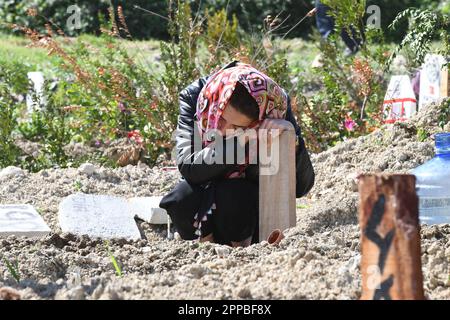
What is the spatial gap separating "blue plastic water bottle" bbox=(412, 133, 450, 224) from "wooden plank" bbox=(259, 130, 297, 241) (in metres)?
0.56

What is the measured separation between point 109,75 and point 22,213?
2250mm

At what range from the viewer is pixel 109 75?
22.4 ft

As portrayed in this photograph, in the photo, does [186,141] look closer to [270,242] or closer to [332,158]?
[270,242]

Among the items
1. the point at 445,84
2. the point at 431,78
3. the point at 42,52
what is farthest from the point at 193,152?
the point at 42,52

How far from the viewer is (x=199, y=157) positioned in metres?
4.35

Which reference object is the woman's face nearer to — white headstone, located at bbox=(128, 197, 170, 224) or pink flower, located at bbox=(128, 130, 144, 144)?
white headstone, located at bbox=(128, 197, 170, 224)

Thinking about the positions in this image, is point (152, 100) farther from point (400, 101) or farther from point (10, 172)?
point (400, 101)

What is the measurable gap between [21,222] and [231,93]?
118 cm

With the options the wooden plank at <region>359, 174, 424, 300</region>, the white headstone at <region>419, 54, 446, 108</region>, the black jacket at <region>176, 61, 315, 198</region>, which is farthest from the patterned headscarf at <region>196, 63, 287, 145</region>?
the white headstone at <region>419, 54, 446, 108</region>

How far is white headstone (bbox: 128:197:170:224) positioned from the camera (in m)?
5.01

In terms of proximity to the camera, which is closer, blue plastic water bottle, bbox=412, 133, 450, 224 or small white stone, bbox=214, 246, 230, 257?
small white stone, bbox=214, 246, 230, 257

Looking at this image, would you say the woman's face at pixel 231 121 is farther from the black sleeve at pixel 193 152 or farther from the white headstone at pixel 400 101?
the white headstone at pixel 400 101
